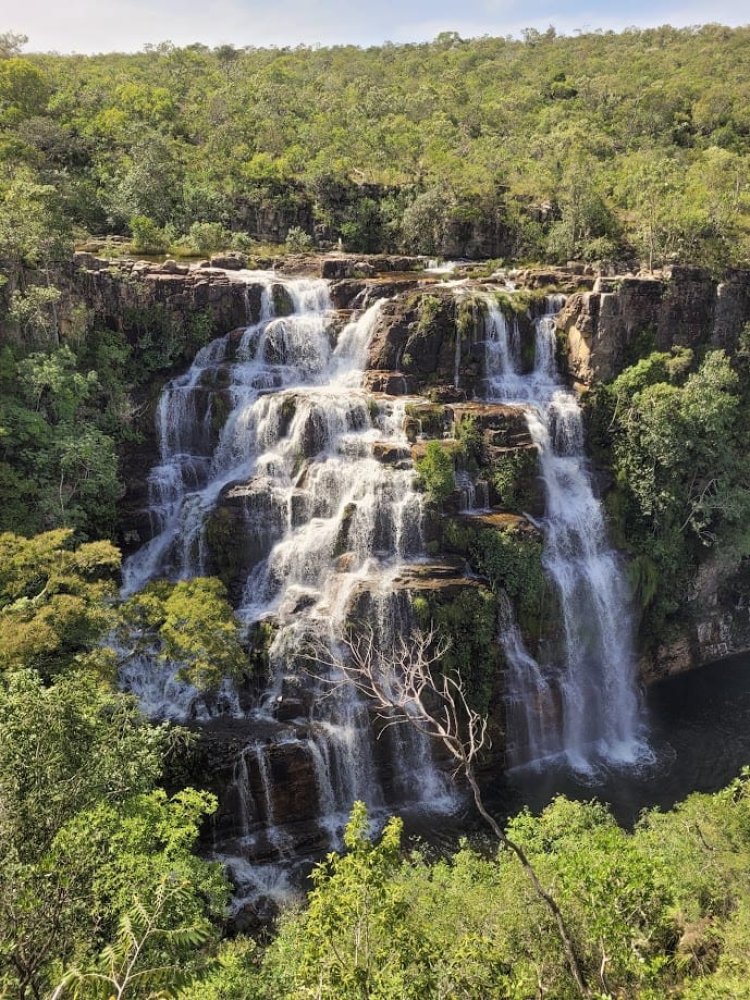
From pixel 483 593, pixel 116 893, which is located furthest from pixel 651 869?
pixel 483 593

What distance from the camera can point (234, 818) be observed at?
17406mm

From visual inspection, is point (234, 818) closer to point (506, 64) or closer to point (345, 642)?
point (345, 642)

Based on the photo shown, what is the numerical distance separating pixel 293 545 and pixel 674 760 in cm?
1419

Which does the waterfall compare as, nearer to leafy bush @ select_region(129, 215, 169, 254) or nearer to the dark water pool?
the dark water pool

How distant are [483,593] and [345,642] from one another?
4534mm

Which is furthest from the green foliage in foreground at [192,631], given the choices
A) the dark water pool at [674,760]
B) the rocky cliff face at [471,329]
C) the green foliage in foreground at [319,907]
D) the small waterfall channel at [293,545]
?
the dark water pool at [674,760]

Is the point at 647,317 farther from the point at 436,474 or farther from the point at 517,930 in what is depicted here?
the point at 517,930

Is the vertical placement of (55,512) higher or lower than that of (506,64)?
lower

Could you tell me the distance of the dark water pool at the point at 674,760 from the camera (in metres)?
19.2

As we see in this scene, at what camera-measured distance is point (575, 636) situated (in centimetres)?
2238

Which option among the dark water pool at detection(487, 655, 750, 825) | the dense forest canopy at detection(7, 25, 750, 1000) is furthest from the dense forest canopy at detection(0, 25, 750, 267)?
the dark water pool at detection(487, 655, 750, 825)

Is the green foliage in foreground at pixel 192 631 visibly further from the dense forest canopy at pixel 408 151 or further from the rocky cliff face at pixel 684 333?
the dense forest canopy at pixel 408 151

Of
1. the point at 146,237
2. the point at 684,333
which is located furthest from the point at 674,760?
the point at 146,237

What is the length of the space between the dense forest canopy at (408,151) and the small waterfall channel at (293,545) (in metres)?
11.6
